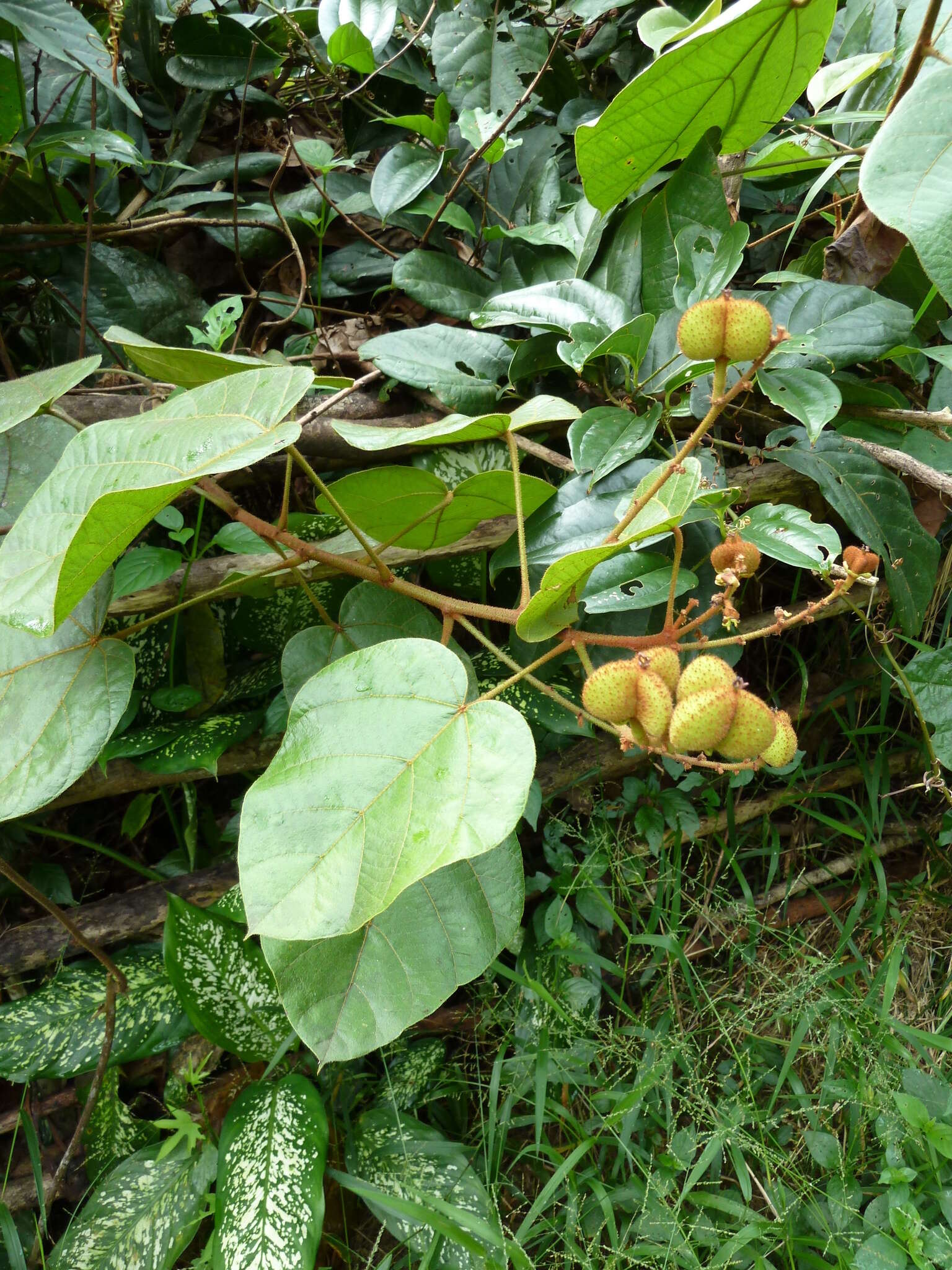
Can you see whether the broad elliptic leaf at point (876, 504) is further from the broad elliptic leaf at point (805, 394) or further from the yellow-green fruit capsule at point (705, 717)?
the yellow-green fruit capsule at point (705, 717)

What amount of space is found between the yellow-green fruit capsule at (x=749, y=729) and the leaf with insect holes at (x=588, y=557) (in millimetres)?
153

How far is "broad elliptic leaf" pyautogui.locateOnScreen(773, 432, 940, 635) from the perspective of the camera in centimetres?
107

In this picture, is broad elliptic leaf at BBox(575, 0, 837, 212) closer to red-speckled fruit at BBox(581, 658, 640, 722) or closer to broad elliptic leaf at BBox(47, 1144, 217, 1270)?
red-speckled fruit at BBox(581, 658, 640, 722)

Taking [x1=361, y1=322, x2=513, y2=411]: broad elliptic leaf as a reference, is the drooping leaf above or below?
below

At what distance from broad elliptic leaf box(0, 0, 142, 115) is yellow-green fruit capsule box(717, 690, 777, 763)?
94cm

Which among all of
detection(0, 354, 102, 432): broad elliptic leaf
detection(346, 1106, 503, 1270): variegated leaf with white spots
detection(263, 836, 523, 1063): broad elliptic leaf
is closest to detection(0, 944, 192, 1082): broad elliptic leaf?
detection(346, 1106, 503, 1270): variegated leaf with white spots

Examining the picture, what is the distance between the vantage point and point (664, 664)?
68cm

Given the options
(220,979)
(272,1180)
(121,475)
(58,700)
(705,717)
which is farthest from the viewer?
(220,979)

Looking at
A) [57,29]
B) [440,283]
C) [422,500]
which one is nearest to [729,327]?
[422,500]

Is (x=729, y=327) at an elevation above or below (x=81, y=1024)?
above

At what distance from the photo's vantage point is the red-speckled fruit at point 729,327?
0.64 metres

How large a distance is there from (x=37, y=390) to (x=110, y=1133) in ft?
3.19

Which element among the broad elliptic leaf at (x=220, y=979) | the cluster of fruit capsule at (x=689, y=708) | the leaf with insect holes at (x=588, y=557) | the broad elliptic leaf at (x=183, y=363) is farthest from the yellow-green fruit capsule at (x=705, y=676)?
the broad elliptic leaf at (x=220, y=979)

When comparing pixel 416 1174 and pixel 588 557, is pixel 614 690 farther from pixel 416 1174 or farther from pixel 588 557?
pixel 416 1174
